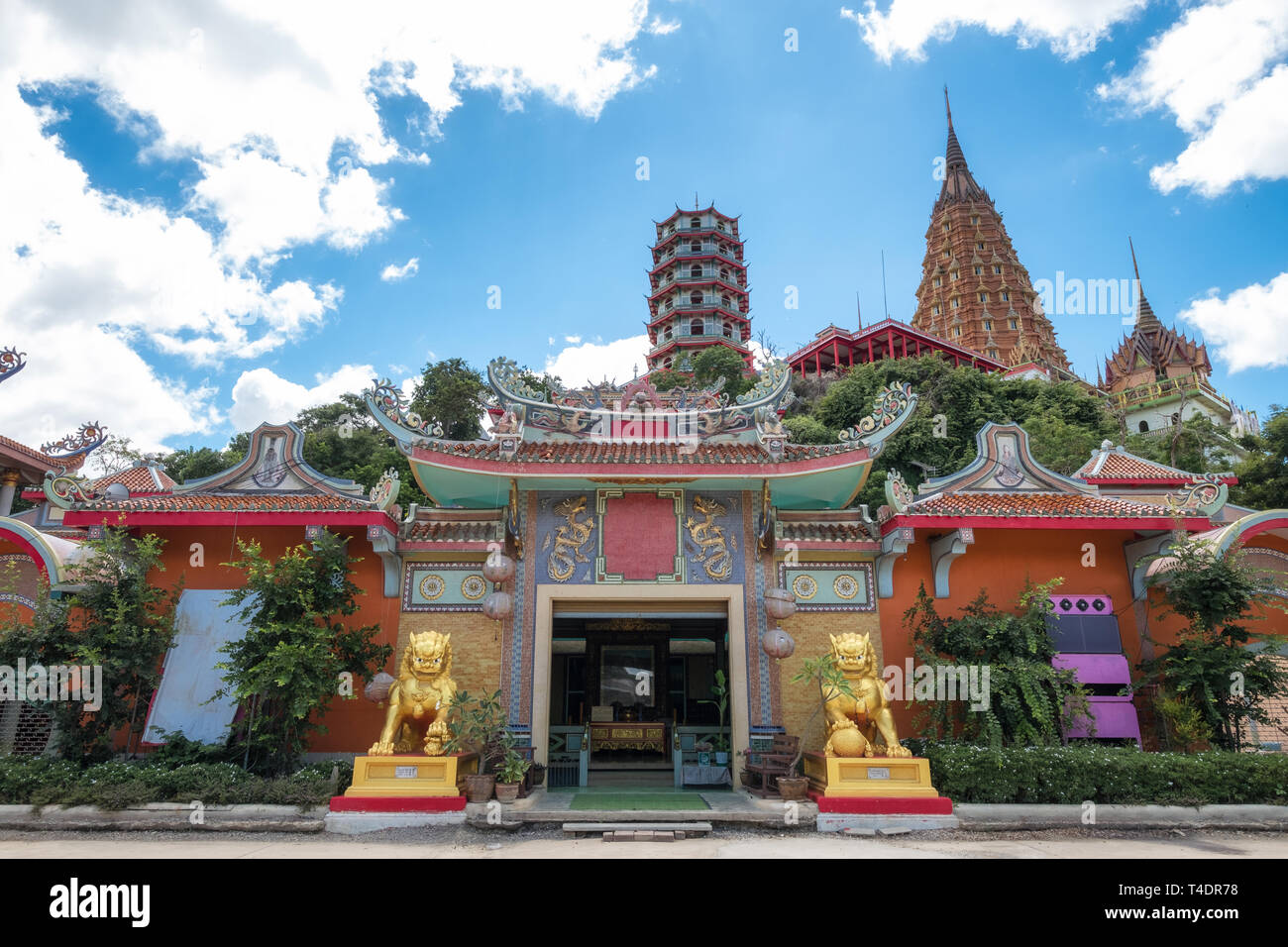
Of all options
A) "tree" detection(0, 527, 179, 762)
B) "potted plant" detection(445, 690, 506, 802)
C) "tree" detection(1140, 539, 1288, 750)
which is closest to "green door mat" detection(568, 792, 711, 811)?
"potted plant" detection(445, 690, 506, 802)

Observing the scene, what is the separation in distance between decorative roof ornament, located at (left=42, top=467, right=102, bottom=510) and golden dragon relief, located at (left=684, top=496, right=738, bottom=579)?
8.24 metres

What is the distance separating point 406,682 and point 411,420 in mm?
3547

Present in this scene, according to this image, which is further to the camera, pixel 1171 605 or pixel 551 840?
pixel 1171 605

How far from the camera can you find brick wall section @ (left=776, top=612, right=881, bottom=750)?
10.4 m

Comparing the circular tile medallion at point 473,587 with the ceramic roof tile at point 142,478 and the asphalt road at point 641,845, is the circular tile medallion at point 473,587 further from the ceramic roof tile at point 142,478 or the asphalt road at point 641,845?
the ceramic roof tile at point 142,478

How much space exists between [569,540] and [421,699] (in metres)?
3.04

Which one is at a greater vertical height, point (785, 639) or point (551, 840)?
point (785, 639)

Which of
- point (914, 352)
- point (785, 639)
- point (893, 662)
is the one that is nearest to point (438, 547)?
point (785, 639)

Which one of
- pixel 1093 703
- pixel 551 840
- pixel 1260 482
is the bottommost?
pixel 551 840

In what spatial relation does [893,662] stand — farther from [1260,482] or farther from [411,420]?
[1260,482]

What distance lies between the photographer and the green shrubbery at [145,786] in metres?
8.24

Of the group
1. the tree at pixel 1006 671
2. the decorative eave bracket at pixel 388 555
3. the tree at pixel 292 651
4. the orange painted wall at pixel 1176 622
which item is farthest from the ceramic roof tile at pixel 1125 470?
the tree at pixel 292 651

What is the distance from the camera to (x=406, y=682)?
29.8 ft

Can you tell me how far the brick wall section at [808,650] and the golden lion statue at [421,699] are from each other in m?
4.53
